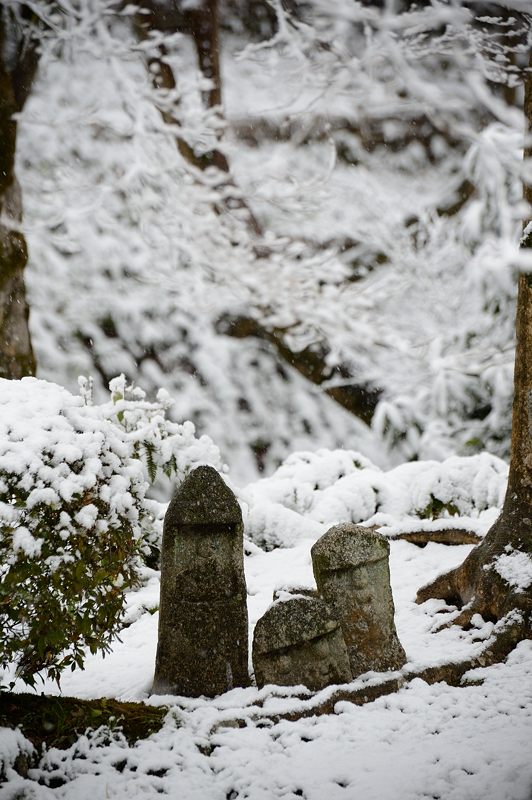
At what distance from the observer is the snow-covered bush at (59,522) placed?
96.6 inches

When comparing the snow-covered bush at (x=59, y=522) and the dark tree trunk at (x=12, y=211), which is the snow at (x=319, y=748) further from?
the dark tree trunk at (x=12, y=211)

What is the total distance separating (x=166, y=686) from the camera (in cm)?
318

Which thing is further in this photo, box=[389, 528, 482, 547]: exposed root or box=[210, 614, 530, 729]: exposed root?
box=[389, 528, 482, 547]: exposed root

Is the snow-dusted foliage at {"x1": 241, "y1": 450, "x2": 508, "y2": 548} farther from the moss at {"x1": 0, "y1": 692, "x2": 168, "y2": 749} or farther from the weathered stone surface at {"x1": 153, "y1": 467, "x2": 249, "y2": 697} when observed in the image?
the moss at {"x1": 0, "y1": 692, "x2": 168, "y2": 749}

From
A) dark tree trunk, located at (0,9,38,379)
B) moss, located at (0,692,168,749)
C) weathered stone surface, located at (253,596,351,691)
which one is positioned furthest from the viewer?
dark tree trunk, located at (0,9,38,379)

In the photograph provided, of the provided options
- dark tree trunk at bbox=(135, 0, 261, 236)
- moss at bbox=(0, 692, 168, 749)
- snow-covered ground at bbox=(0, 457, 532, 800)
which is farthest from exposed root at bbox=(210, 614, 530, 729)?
dark tree trunk at bbox=(135, 0, 261, 236)

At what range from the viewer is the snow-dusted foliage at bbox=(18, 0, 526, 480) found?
259 inches

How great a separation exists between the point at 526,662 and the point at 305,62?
5734 mm

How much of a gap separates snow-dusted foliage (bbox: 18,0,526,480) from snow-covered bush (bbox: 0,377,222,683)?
14.3ft

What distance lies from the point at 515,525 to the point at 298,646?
1.70m

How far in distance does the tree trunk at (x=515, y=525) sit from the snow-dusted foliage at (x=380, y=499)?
5.71 feet

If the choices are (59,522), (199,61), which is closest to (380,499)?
(59,522)

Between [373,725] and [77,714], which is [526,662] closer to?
[373,725]

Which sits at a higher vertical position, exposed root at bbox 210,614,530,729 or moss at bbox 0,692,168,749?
moss at bbox 0,692,168,749
